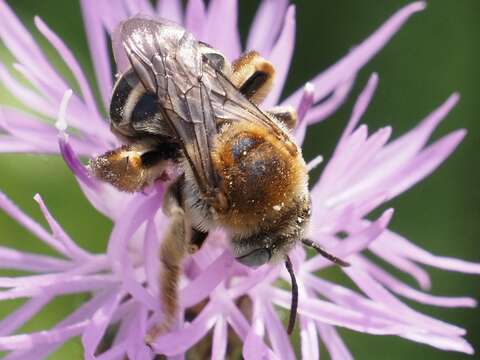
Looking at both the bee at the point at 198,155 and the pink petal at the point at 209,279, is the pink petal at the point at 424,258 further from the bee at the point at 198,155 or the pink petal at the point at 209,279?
the pink petal at the point at 209,279

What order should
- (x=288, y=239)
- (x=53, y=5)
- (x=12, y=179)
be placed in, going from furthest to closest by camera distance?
(x=53, y=5) → (x=12, y=179) → (x=288, y=239)

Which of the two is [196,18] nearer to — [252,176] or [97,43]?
[97,43]

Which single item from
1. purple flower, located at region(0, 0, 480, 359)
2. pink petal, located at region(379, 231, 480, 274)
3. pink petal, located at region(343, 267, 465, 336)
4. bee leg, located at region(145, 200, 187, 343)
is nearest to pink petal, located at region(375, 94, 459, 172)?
purple flower, located at region(0, 0, 480, 359)

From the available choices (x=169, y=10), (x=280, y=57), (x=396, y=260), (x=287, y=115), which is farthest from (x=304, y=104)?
(x=169, y=10)

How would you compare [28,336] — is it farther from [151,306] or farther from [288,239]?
[288,239]

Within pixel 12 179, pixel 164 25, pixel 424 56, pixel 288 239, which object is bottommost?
pixel 424 56

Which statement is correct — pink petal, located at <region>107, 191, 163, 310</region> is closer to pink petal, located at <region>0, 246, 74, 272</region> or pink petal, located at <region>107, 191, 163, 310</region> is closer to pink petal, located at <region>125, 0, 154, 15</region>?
pink petal, located at <region>0, 246, 74, 272</region>

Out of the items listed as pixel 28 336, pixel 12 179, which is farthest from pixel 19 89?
pixel 28 336
